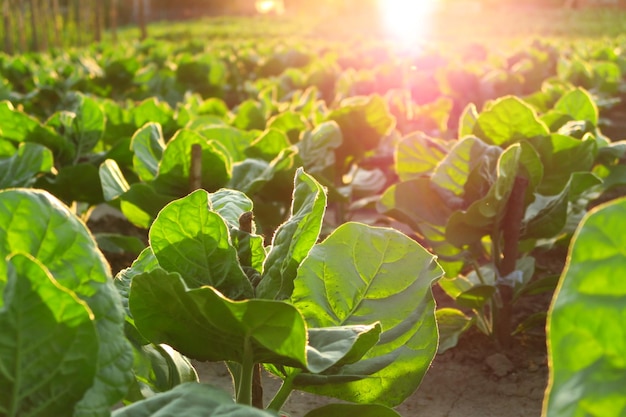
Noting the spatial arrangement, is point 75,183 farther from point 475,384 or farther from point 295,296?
point 295,296

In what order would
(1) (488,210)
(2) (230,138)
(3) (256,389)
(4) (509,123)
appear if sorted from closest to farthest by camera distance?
(3) (256,389)
(1) (488,210)
(4) (509,123)
(2) (230,138)

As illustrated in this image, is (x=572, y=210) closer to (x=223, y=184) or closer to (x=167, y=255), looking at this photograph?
(x=223, y=184)

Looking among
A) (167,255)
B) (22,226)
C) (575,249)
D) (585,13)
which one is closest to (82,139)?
(167,255)

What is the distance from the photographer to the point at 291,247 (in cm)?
133

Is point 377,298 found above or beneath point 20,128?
above

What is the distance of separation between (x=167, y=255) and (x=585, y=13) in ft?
149

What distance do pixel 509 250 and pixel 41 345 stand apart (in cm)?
211

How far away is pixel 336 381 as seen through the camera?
130 cm

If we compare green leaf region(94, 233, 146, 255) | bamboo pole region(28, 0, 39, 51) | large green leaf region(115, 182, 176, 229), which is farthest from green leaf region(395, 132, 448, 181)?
bamboo pole region(28, 0, 39, 51)

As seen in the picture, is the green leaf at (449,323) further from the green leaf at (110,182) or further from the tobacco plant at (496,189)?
the green leaf at (110,182)

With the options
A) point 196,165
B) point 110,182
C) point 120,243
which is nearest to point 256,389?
point 196,165

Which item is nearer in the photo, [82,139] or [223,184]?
[223,184]

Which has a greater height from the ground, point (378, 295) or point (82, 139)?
point (378, 295)

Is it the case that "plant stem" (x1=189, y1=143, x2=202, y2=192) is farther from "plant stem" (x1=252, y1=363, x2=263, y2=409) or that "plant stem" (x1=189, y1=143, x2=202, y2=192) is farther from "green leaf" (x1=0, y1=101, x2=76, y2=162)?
"green leaf" (x1=0, y1=101, x2=76, y2=162)
